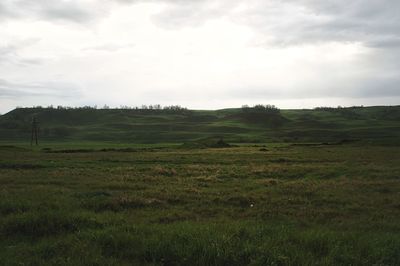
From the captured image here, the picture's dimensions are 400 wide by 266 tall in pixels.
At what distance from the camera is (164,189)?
1955cm

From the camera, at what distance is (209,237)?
29.5 feet

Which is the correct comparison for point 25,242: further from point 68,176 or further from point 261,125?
point 261,125

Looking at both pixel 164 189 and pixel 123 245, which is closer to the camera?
pixel 123 245

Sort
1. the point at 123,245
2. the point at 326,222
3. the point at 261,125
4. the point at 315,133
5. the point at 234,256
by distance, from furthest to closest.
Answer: the point at 261,125, the point at 315,133, the point at 326,222, the point at 123,245, the point at 234,256

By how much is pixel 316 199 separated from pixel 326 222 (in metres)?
4.24

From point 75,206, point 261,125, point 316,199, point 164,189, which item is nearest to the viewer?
point 75,206

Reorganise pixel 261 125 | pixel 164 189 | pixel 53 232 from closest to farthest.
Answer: pixel 53 232
pixel 164 189
pixel 261 125

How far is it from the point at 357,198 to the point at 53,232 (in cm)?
1247

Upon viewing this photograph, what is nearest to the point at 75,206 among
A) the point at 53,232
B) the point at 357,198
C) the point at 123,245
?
the point at 53,232

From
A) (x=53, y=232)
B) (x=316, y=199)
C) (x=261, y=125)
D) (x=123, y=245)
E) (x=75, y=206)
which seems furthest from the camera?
(x=261, y=125)

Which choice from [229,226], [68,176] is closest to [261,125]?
[68,176]

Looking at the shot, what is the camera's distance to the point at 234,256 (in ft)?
25.8

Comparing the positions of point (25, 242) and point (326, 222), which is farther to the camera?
point (326, 222)

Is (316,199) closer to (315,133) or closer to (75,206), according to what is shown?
(75,206)
